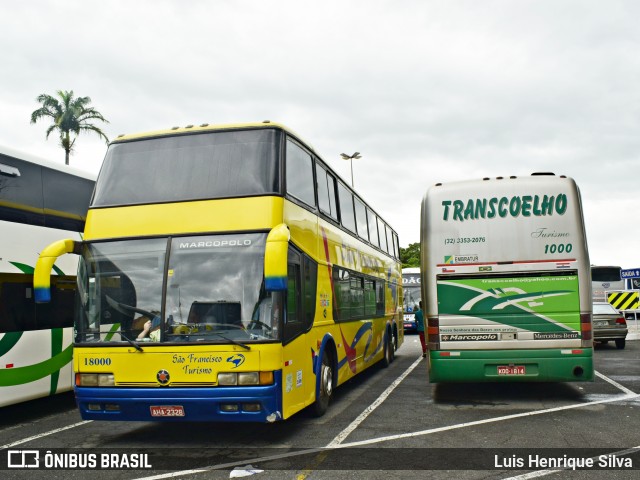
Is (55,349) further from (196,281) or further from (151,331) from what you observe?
(196,281)

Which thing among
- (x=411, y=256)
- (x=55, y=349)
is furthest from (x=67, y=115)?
(x=411, y=256)

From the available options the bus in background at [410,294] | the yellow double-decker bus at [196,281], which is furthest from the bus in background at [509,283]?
the bus in background at [410,294]

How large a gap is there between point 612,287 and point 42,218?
128ft

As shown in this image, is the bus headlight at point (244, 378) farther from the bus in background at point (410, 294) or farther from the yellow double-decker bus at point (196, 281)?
the bus in background at point (410, 294)

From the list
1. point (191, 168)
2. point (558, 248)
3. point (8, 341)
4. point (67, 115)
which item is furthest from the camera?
point (67, 115)

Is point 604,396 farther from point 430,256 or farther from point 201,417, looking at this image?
point 201,417

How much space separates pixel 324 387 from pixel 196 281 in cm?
311

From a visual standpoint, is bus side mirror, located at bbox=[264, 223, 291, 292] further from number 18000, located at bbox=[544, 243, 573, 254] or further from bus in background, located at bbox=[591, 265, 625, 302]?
bus in background, located at bbox=[591, 265, 625, 302]

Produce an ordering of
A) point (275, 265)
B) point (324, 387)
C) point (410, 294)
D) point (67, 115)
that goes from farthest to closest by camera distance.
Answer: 1. point (67, 115)
2. point (410, 294)
3. point (324, 387)
4. point (275, 265)

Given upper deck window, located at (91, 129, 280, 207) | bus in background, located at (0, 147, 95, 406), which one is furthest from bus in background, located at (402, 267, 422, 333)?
upper deck window, located at (91, 129, 280, 207)

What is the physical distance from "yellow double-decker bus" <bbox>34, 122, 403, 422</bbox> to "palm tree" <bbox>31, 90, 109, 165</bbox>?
34.8m

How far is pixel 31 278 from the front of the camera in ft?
31.1

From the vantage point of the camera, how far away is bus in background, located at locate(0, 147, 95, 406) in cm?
906

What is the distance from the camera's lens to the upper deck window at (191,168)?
25.9 ft
